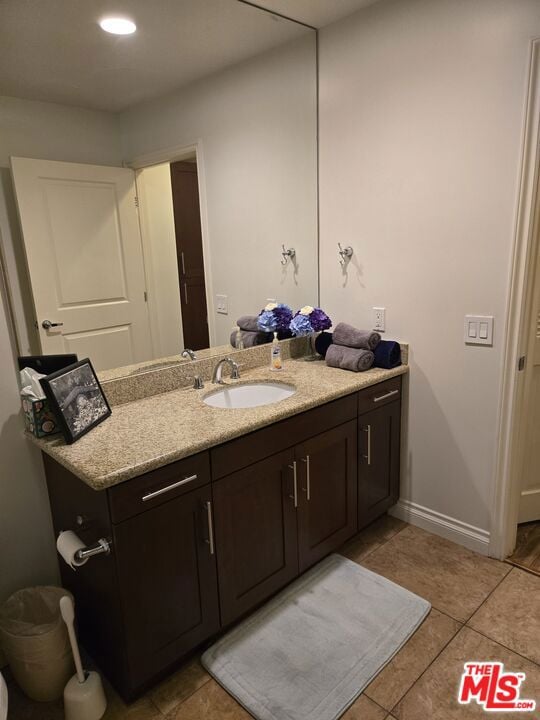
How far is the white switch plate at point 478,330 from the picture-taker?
200 centimetres

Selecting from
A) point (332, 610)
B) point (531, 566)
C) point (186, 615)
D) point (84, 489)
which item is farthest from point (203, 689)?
point (531, 566)

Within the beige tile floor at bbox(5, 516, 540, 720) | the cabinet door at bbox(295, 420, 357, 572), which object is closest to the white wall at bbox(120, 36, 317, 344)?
the cabinet door at bbox(295, 420, 357, 572)

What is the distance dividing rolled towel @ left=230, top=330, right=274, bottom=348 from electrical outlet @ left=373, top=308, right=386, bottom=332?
543 mm

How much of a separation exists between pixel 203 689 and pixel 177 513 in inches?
25.4

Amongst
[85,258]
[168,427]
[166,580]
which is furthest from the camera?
[85,258]

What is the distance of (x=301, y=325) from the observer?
2420mm

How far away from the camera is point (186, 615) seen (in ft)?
5.07

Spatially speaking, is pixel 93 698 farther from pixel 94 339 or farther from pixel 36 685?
pixel 94 339

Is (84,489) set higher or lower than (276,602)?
higher

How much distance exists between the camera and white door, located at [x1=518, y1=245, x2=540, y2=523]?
220cm

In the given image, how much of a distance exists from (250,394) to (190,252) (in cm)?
69

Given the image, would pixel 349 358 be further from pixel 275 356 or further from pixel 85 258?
pixel 85 258

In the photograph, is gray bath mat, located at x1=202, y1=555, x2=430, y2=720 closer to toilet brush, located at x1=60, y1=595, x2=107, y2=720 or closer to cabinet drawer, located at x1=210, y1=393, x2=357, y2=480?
toilet brush, located at x1=60, y1=595, x2=107, y2=720

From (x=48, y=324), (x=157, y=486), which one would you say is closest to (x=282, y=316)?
(x=48, y=324)
